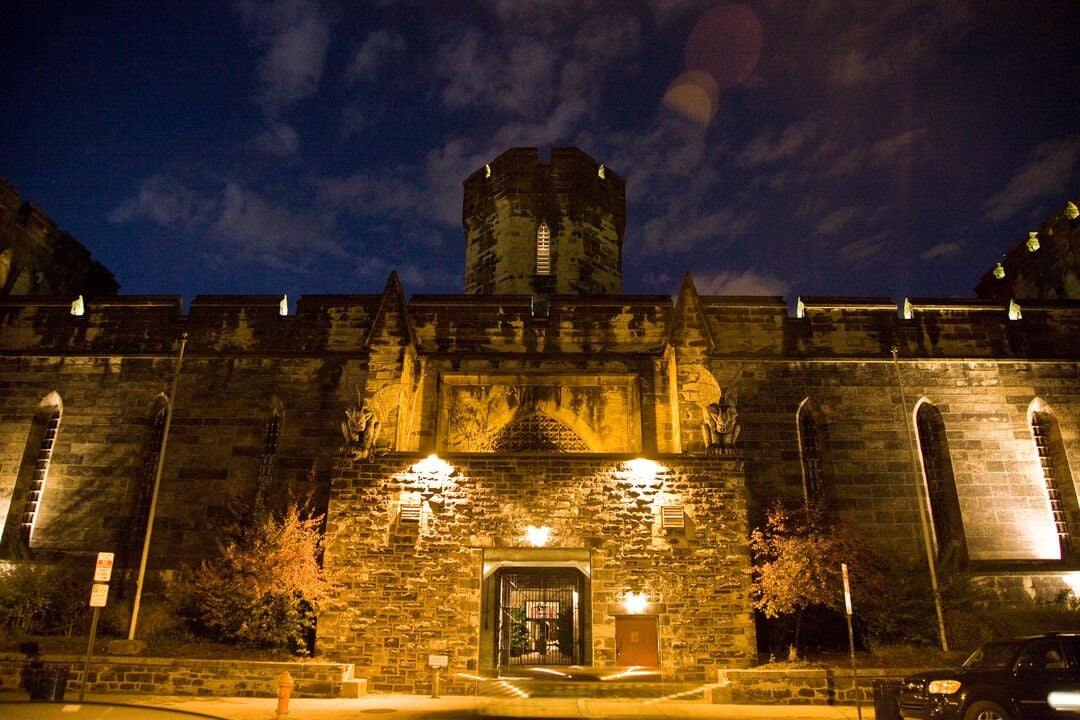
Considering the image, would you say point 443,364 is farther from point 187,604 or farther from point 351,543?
point 187,604

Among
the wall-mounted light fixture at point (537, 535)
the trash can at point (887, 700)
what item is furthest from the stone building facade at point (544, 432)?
the trash can at point (887, 700)

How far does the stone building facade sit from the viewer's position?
15.8 m

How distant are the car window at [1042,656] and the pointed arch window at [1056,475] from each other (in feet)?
34.7

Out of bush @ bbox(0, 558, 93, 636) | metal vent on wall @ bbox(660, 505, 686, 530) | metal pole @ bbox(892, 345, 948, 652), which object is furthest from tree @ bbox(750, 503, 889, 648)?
bush @ bbox(0, 558, 93, 636)

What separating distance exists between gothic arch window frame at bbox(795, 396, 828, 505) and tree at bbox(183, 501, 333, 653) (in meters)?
13.1

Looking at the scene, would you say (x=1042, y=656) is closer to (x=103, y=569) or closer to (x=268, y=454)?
(x=103, y=569)

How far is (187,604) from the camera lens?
17.1 meters

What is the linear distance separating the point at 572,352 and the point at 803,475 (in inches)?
293

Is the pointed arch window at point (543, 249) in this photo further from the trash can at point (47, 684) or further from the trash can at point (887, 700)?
the trash can at point (47, 684)

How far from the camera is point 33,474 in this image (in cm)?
1936

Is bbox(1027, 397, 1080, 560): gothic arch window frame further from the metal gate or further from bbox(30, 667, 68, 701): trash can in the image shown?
bbox(30, 667, 68, 701): trash can

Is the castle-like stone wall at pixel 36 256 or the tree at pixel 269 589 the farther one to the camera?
the castle-like stone wall at pixel 36 256

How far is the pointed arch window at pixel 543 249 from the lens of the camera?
25.7 m

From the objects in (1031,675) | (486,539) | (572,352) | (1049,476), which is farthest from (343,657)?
(1049,476)
